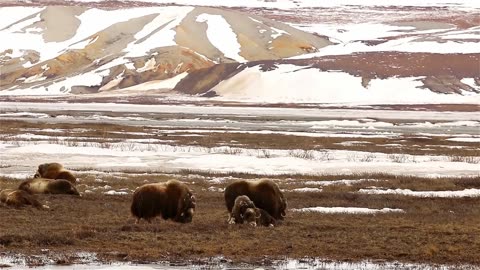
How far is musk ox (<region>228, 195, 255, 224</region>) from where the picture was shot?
1692 centimetres

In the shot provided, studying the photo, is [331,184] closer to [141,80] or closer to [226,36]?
[141,80]

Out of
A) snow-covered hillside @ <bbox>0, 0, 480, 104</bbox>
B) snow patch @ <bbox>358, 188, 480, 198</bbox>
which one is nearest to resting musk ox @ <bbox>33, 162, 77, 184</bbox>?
snow patch @ <bbox>358, 188, 480, 198</bbox>

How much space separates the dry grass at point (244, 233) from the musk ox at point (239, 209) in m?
0.27

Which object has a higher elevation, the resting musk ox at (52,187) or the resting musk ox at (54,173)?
the resting musk ox at (52,187)

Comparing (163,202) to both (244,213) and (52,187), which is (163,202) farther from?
(52,187)

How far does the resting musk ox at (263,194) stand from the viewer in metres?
17.6

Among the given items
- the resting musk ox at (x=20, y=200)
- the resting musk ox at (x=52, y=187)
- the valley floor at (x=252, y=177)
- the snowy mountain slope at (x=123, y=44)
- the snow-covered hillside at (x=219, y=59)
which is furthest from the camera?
the snowy mountain slope at (x=123, y=44)

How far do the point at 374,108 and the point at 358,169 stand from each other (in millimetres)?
74652

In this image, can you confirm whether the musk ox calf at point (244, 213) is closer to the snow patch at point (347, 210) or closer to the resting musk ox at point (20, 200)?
the snow patch at point (347, 210)

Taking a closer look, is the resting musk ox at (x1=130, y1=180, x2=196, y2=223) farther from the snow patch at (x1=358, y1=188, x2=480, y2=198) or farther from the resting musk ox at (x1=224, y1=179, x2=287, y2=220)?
the snow patch at (x1=358, y1=188, x2=480, y2=198)

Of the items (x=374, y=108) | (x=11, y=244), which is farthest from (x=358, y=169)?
(x=374, y=108)

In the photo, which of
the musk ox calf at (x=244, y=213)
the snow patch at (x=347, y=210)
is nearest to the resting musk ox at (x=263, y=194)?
the musk ox calf at (x=244, y=213)

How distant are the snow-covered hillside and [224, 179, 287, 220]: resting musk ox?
9772 centimetres

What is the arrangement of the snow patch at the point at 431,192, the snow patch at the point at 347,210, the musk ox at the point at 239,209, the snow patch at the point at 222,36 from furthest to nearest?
the snow patch at the point at 222,36, the snow patch at the point at 431,192, the snow patch at the point at 347,210, the musk ox at the point at 239,209
